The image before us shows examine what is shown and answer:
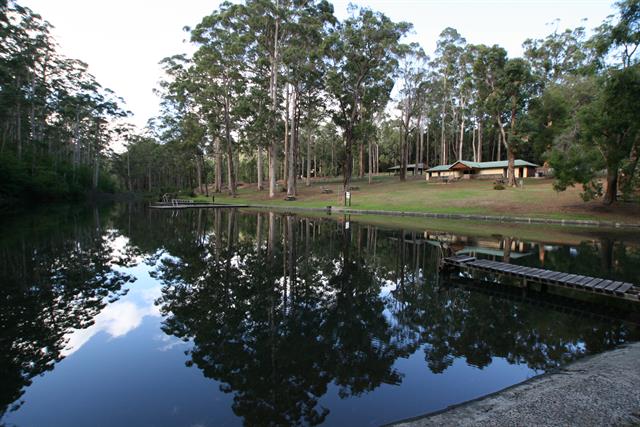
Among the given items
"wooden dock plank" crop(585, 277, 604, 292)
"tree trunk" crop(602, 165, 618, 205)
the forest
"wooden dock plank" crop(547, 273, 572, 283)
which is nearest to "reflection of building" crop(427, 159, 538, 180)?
the forest

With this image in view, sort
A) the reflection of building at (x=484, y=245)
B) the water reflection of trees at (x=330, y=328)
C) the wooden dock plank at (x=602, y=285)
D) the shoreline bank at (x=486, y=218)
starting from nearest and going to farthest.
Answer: the water reflection of trees at (x=330, y=328) → the wooden dock plank at (x=602, y=285) → the reflection of building at (x=484, y=245) → the shoreline bank at (x=486, y=218)

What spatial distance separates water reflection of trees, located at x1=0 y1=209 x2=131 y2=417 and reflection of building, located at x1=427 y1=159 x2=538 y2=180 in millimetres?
49852

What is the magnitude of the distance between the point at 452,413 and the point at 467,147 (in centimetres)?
8636

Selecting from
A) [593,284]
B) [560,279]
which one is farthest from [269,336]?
[593,284]

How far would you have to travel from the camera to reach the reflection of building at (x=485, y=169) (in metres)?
52.5

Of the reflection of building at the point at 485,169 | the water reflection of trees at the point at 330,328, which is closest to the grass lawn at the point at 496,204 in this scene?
the reflection of building at the point at 485,169

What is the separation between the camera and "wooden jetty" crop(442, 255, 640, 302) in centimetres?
753

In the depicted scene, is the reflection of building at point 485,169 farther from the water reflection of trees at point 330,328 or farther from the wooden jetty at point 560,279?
the water reflection of trees at point 330,328

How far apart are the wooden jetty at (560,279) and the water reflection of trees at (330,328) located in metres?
1.09

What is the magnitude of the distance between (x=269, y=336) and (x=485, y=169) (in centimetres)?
5519

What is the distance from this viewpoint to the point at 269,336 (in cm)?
601

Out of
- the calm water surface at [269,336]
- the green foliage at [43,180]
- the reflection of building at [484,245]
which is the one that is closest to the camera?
the calm water surface at [269,336]

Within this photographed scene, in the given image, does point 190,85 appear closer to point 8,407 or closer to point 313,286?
point 313,286

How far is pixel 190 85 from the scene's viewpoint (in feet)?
149
